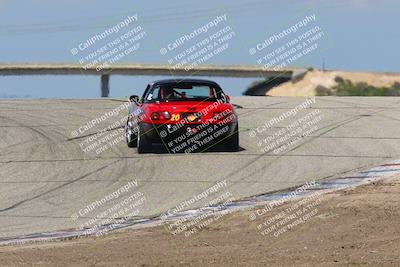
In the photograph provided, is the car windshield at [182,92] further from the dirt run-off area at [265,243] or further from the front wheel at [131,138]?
the dirt run-off area at [265,243]

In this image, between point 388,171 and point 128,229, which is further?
point 388,171

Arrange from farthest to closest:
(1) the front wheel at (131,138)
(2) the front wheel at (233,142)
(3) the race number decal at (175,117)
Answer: (1) the front wheel at (131,138) → (2) the front wheel at (233,142) → (3) the race number decal at (175,117)

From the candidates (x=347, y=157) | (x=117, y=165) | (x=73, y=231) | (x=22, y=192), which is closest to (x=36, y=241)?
(x=73, y=231)

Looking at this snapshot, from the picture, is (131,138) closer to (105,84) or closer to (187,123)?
(187,123)

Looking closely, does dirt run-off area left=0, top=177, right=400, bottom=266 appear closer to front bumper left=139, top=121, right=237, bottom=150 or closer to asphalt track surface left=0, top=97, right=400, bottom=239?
asphalt track surface left=0, top=97, right=400, bottom=239

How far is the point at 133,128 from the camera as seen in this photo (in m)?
18.8

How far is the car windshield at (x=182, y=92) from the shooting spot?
60.4 ft

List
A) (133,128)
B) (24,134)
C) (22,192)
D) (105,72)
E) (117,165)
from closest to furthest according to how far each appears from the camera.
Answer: (22,192)
(117,165)
(133,128)
(24,134)
(105,72)

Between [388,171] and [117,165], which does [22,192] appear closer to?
[117,165]

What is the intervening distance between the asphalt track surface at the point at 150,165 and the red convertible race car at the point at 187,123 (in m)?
0.27

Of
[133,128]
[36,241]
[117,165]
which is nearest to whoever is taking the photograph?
[36,241]

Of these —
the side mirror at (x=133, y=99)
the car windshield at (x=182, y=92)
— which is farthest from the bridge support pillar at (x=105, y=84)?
the car windshield at (x=182, y=92)

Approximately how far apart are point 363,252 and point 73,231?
4.26 meters

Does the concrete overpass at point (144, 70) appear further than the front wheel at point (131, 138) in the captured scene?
Yes
